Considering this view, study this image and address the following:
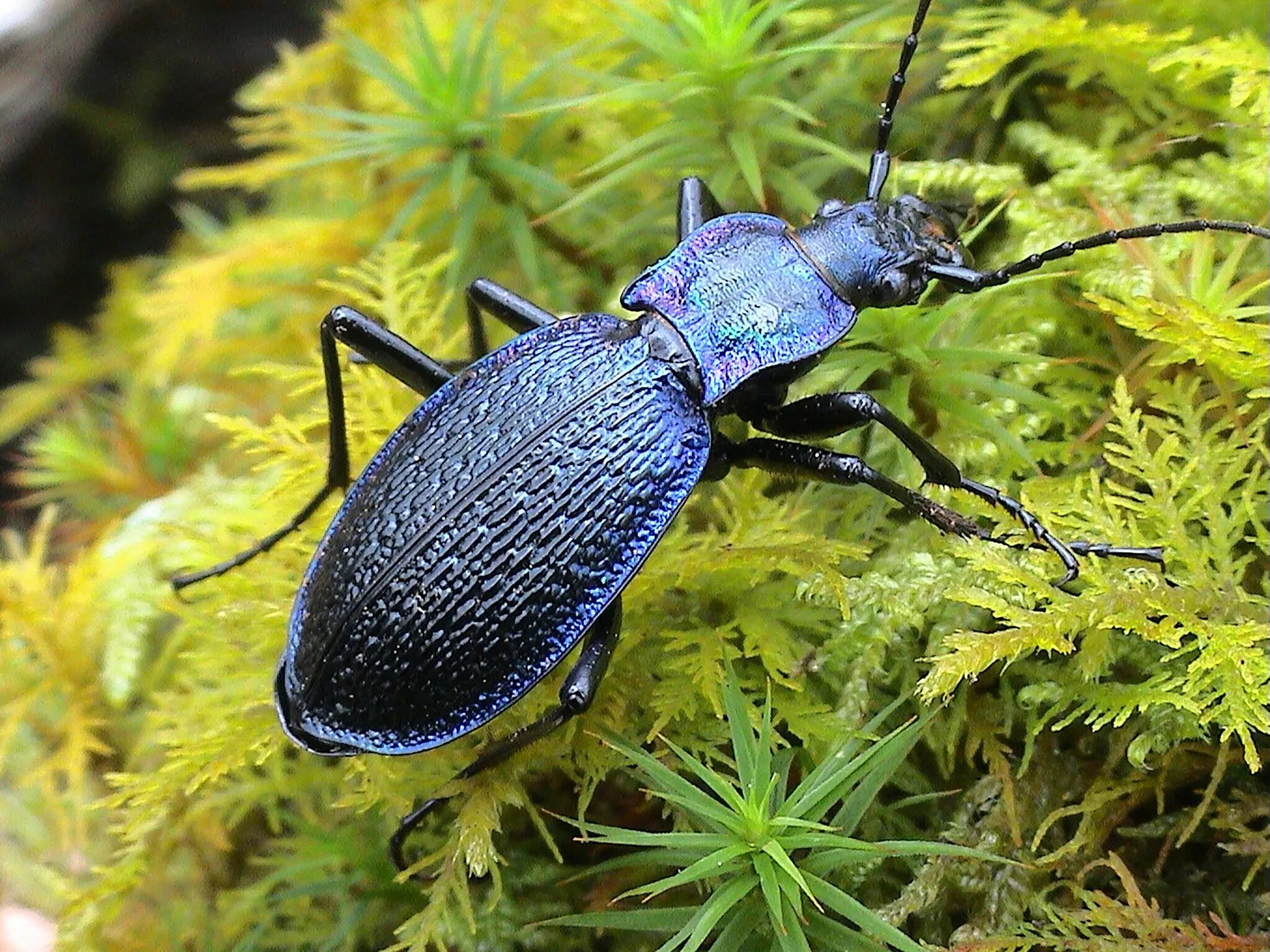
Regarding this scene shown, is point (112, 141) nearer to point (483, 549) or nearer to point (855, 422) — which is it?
point (483, 549)

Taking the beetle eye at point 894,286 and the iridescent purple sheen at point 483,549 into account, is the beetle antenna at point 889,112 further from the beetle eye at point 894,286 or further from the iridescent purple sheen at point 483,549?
the iridescent purple sheen at point 483,549

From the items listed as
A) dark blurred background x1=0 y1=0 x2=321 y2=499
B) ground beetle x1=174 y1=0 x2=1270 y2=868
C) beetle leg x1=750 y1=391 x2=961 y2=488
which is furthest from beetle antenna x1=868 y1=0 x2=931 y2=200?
dark blurred background x1=0 y1=0 x2=321 y2=499

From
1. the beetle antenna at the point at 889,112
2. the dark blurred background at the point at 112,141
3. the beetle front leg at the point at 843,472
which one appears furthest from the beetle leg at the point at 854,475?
the dark blurred background at the point at 112,141

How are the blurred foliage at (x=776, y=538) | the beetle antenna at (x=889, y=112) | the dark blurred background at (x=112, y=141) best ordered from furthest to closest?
the dark blurred background at (x=112, y=141) < the beetle antenna at (x=889, y=112) < the blurred foliage at (x=776, y=538)

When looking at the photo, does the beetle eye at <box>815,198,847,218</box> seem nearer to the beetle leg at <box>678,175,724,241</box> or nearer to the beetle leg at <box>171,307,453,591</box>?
the beetle leg at <box>678,175,724,241</box>

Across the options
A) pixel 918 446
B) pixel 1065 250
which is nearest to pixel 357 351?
pixel 918 446

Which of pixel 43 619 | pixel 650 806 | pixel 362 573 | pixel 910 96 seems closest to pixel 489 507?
pixel 362 573
